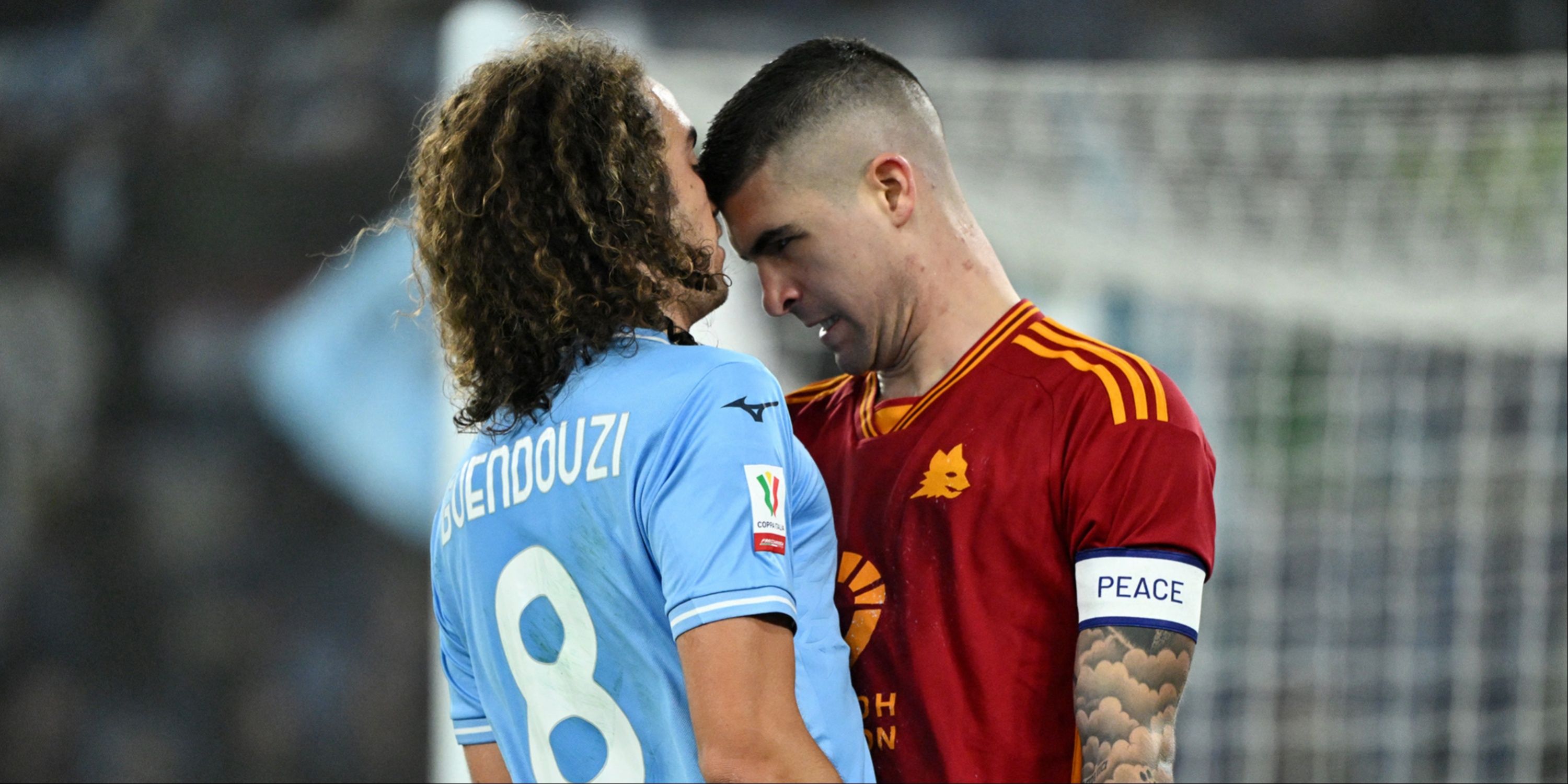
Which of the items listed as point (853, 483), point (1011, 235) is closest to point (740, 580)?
point (853, 483)

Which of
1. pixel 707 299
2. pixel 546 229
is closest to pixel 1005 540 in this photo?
pixel 707 299

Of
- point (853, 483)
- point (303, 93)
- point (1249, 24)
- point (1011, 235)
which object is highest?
point (1249, 24)

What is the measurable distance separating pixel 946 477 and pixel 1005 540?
117 millimetres

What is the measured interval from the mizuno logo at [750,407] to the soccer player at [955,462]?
0.42 m

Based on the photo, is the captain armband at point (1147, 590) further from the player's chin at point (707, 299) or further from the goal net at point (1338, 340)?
the goal net at point (1338, 340)

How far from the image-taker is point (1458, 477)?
6.23 meters

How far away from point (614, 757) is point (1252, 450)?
517 cm

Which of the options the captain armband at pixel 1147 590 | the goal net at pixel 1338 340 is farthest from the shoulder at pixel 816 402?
the goal net at pixel 1338 340

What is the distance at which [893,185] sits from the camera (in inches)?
68.2

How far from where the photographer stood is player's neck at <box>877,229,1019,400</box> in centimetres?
172

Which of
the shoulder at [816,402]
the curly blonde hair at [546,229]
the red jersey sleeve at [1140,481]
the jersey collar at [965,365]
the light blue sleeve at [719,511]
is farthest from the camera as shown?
the shoulder at [816,402]

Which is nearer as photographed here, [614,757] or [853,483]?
[614,757]

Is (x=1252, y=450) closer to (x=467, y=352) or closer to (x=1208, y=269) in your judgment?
(x=1208, y=269)

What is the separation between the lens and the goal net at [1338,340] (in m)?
4.80
